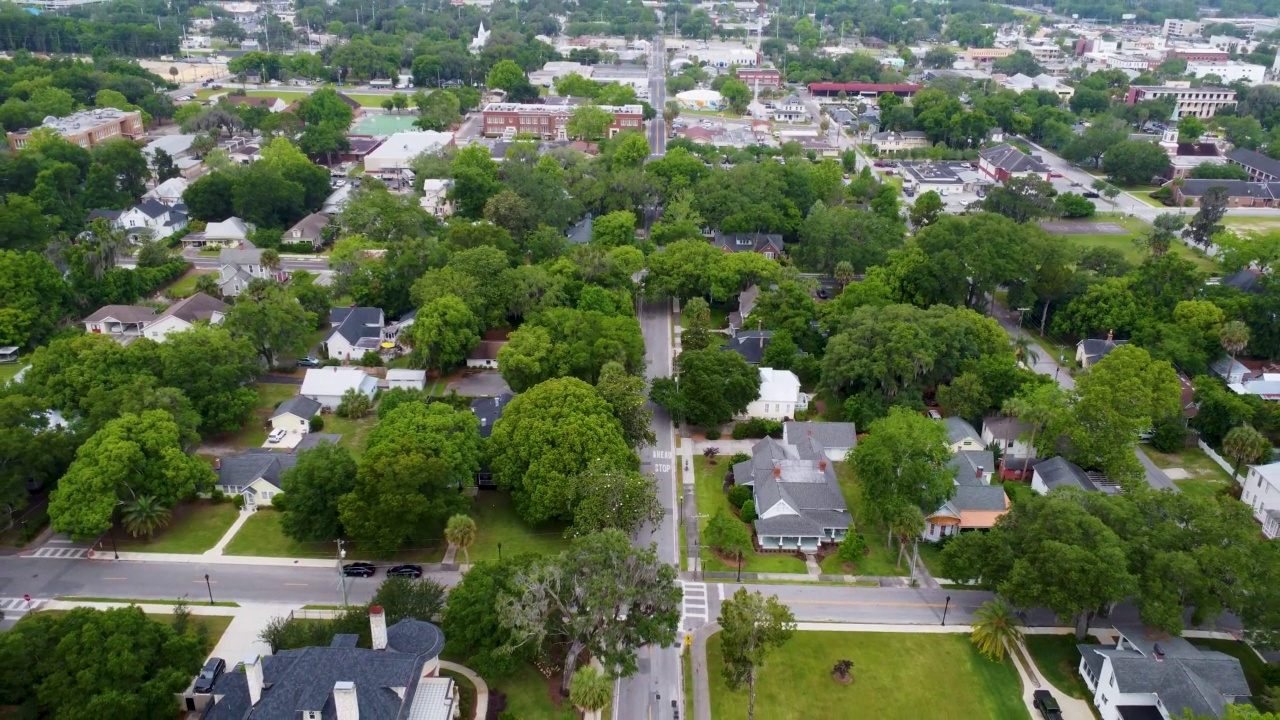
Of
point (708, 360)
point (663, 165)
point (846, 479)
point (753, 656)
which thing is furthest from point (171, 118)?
point (753, 656)

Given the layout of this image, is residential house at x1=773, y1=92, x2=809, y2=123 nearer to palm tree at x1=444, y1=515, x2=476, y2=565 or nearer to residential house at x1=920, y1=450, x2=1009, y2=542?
residential house at x1=920, y1=450, x2=1009, y2=542

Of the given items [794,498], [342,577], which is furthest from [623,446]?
[342,577]

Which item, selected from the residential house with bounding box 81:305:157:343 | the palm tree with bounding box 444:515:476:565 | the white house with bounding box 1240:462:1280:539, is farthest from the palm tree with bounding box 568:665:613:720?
the residential house with bounding box 81:305:157:343

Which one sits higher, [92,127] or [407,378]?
[92,127]

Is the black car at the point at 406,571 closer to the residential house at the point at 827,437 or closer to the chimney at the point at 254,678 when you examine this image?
the chimney at the point at 254,678

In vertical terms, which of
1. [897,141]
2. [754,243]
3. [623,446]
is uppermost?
[897,141]

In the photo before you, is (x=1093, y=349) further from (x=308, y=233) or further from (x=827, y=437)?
(x=308, y=233)
